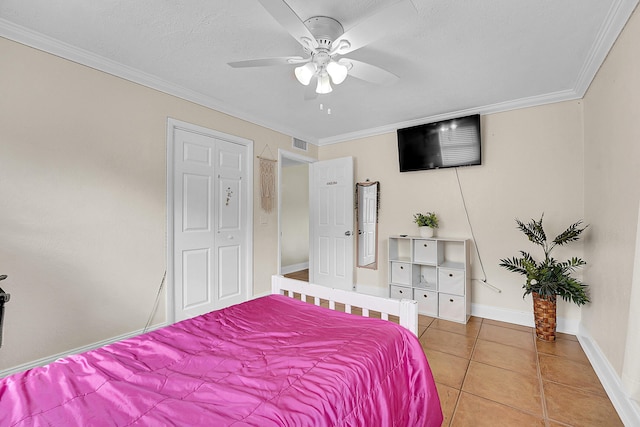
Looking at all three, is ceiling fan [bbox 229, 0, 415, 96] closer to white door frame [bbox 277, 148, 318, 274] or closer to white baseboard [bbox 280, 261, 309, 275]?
white door frame [bbox 277, 148, 318, 274]

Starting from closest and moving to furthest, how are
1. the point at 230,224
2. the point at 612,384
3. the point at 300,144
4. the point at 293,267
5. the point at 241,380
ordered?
the point at 241,380 < the point at 612,384 < the point at 230,224 < the point at 300,144 < the point at 293,267

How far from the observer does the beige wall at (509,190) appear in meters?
2.82

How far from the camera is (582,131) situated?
2.75 m

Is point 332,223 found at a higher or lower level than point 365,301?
higher

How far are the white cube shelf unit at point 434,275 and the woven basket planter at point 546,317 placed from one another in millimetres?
640

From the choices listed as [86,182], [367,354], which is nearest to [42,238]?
[86,182]

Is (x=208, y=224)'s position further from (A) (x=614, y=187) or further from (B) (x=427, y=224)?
(A) (x=614, y=187)

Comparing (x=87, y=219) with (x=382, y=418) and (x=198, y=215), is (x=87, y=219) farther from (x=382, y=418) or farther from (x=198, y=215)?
(x=382, y=418)

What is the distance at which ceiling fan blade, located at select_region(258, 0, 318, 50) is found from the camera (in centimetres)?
131

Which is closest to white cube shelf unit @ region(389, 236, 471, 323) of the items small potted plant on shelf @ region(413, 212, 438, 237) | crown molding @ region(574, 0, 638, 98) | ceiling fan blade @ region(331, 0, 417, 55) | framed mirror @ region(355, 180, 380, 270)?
small potted plant on shelf @ region(413, 212, 438, 237)

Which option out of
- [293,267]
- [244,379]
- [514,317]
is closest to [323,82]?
[244,379]

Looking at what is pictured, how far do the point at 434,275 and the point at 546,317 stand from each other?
114 cm

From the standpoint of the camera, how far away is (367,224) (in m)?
4.16

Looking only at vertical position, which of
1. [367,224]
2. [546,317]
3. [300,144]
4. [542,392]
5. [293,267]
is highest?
[300,144]
